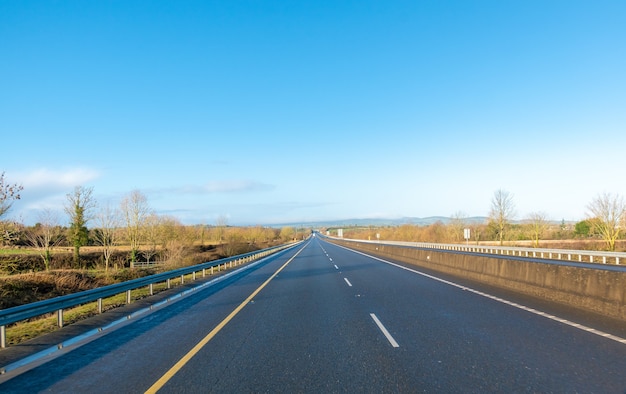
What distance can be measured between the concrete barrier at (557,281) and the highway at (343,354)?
1.79 metres

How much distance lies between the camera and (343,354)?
6.31 meters

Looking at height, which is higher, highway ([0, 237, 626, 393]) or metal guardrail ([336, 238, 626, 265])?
highway ([0, 237, 626, 393])

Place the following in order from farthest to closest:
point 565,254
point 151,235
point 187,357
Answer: point 151,235 → point 565,254 → point 187,357

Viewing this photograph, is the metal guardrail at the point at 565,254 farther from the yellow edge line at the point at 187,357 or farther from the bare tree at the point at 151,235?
the bare tree at the point at 151,235

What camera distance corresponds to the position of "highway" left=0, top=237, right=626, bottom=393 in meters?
4.98

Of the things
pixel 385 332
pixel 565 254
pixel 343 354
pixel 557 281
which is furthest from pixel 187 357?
pixel 565 254

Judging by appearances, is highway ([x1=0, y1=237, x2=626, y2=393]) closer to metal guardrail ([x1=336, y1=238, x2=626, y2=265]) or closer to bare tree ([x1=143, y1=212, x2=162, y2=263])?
metal guardrail ([x1=336, y1=238, x2=626, y2=265])

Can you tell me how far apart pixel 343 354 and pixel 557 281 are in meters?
8.36

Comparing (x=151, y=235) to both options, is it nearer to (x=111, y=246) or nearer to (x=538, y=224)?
(x=111, y=246)

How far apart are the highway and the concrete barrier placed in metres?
1.79

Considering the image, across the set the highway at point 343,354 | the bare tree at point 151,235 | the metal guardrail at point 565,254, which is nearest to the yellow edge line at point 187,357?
the highway at point 343,354

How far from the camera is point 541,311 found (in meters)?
9.69

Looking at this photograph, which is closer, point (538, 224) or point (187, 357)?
point (187, 357)

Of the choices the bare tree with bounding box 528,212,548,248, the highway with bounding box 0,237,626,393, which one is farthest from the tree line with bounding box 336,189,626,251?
the highway with bounding box 0,237,626,393
